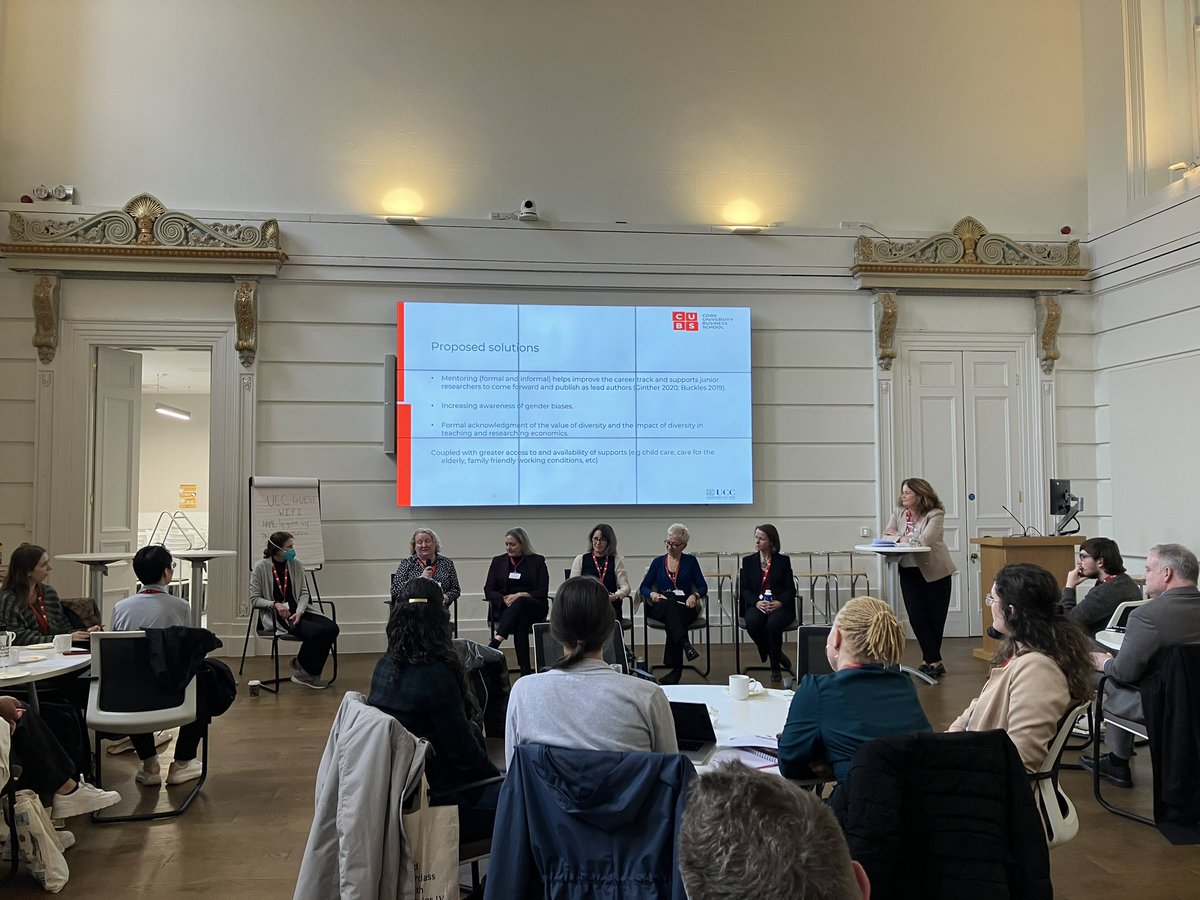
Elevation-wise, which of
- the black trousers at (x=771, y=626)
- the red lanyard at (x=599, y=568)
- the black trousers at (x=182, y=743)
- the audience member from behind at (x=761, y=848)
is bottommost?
the black trousers at (x=182, y=743)

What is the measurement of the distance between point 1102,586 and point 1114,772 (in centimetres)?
96

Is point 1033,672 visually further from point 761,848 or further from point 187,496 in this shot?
point 187,496

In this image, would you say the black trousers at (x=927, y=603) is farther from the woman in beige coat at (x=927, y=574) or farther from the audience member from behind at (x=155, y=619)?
the audience member from behind at (x=155, y=619)

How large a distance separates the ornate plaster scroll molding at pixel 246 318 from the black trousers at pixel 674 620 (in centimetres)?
386

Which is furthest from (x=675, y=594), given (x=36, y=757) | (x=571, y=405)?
(x=36, y=757)

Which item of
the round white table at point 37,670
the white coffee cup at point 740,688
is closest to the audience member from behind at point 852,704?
the white coffee cup at point 740,688

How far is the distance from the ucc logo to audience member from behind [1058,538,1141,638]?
12.3ft

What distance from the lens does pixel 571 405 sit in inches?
289

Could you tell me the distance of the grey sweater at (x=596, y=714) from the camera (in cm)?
195

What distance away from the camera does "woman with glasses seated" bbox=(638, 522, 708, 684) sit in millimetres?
6145

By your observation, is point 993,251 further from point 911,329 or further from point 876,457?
point 876,457

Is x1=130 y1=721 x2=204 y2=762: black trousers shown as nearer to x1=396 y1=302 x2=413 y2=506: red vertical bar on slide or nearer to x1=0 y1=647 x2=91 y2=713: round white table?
x1=0 y1=647 x2=91 y2=713: round white table

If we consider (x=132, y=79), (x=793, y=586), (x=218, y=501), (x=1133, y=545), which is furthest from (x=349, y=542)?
(x=1133, y=545)

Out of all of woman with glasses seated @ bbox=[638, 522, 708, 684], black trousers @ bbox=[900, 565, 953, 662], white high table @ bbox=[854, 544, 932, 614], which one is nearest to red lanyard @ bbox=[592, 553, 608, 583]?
woman with glasses seated @ bbox=[638, 522, 708, 684]
